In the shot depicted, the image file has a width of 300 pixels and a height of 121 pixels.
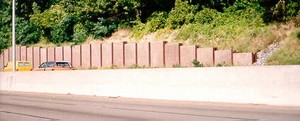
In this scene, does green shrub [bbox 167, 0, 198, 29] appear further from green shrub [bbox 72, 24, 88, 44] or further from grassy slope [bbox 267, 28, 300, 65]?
grassy slope [bbox 267, 28, 300, 65]

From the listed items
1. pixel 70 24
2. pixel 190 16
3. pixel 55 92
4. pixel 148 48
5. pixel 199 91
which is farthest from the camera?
pixel 70 24

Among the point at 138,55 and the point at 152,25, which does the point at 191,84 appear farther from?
the point at 152,25

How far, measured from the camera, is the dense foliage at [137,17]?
113ft

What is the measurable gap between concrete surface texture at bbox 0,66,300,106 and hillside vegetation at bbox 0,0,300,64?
9.19 m

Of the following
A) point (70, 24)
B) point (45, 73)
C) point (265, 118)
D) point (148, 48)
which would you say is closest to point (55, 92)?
point (45, 73)

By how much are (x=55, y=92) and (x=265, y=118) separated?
56.0ft

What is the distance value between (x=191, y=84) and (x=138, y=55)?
17.3 m

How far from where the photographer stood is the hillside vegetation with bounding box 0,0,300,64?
31969mm

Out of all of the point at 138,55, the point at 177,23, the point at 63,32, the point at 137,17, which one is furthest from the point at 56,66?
the point at 63,32

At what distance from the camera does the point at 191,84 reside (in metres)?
20.3

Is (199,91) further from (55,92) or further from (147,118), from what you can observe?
(55,92)

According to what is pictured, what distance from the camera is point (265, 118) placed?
13.1 metres

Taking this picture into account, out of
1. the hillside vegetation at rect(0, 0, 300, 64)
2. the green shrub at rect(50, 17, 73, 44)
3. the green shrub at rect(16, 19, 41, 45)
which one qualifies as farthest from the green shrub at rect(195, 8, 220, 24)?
the green shrub at rect(16, 19, 41, 45)

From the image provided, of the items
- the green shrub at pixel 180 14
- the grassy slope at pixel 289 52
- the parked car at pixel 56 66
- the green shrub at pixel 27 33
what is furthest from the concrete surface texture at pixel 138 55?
the green shrub at pixel 180 14
